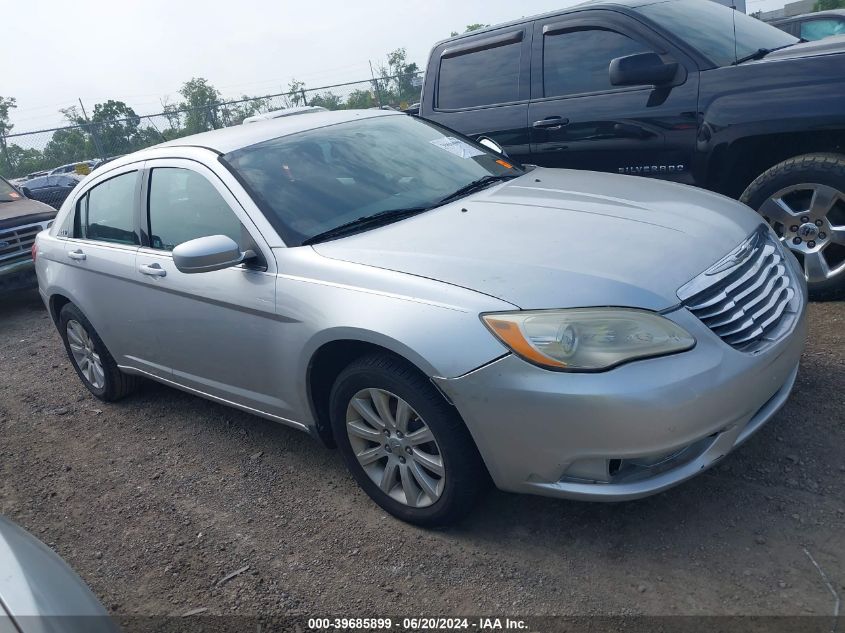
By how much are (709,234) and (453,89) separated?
3.43m

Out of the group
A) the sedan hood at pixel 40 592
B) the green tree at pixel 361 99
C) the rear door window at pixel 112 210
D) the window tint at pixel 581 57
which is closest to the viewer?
the sedan hood at pixel 40 592

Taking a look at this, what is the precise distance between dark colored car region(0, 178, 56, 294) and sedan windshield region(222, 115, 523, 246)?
5.53 m

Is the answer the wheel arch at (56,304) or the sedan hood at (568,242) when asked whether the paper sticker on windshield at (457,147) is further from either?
the wheel arch at (56,304)

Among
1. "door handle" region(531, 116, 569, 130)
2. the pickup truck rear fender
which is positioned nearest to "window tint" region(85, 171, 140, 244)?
"door handle" region(531, 116, 569, 130)

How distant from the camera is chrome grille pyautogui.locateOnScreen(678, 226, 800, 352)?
260 cm

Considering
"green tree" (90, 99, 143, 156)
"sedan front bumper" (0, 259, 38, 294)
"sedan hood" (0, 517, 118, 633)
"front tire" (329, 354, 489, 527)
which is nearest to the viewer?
"sedan hood" (0, 517, 118, 633)

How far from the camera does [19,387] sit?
561 centimetres

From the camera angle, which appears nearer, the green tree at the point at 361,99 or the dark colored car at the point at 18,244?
the dark colored car at the point at 18,244

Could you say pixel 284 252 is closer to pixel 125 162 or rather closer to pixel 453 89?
pixel 125 162

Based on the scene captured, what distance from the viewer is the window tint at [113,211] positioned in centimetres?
412

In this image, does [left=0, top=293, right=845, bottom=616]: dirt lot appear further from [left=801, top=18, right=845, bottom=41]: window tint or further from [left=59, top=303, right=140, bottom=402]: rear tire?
[left=801, top=18, right=845, bottom=41]: window tint

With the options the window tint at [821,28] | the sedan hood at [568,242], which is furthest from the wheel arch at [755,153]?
the window tint at [821,28]

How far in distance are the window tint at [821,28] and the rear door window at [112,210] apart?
21.5 ft

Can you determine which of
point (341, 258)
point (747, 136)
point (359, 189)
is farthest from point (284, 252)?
point (747, 136)
